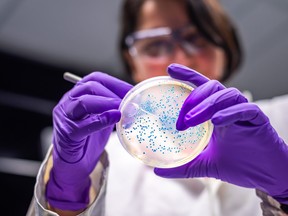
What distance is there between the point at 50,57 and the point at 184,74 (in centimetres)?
276

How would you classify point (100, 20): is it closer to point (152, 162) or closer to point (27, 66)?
point (27, 66)

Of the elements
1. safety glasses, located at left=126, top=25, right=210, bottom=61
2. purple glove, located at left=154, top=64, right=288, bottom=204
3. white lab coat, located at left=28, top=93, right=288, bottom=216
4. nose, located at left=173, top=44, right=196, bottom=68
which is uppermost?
purple glove, located at left=154, top=64, right=288, bottom=204

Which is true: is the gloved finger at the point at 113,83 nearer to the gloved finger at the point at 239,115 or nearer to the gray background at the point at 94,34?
the gloved finger at the point at 239,115

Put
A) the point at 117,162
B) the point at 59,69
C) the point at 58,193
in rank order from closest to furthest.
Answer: the point at 58,193 → the point at 117,162 → the point at 59,69

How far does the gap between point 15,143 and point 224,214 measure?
2.37m


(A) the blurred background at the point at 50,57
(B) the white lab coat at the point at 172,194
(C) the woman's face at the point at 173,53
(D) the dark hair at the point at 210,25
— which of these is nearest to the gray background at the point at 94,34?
(A) the blurred background at the point at 50,57

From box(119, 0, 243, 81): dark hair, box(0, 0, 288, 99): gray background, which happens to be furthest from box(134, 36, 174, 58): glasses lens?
box(0, 0, 288, 99): gray background

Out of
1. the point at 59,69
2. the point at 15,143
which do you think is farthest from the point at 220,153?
the point at 59,69

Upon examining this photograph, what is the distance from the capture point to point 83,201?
959 millimetres

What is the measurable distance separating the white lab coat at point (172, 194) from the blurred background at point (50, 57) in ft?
5.51

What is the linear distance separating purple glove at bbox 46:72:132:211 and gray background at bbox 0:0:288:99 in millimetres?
1961

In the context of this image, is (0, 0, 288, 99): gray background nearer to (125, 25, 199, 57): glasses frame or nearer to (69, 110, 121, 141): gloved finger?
(125, 25, 199, 57): glasses frame

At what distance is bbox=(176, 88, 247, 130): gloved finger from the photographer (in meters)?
0.72

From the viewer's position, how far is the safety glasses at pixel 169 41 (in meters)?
1.33
